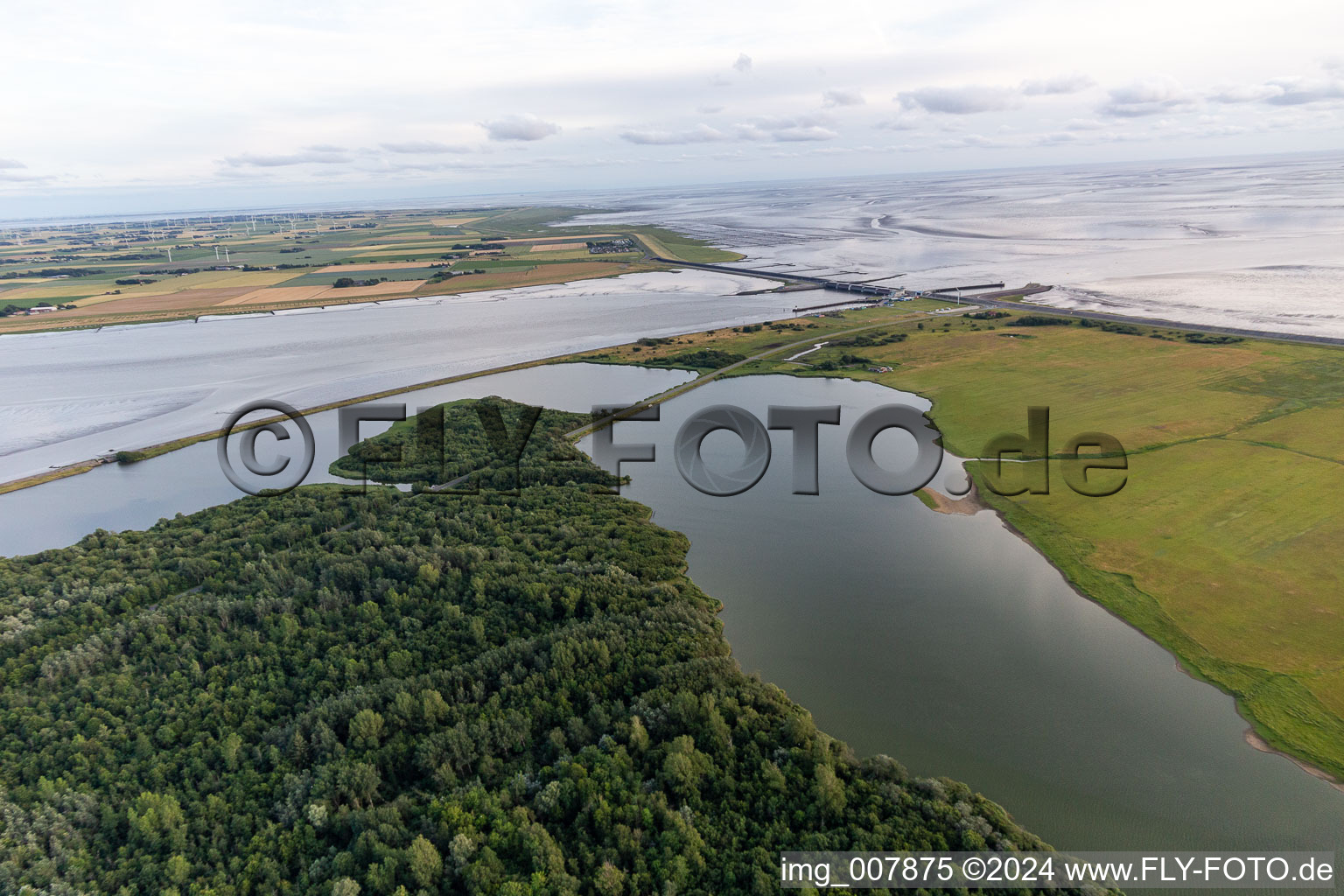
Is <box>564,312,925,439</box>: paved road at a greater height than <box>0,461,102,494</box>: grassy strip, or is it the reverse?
<box>564,312,925,439</box>: paved road

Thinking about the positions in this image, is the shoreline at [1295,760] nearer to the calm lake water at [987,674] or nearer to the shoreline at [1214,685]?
the shoreline at [1214,685]

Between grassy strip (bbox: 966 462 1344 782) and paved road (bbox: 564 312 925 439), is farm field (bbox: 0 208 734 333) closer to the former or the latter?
paved road (bbox: 564 312 925 439)

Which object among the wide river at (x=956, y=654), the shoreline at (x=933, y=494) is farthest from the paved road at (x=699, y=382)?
the wide river at (x=956, y=654)

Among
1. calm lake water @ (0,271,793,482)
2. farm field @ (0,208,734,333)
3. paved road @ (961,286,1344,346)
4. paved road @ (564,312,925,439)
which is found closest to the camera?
paved road @ (564,312,925,439)

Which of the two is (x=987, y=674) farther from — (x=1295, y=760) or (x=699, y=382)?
(x=699, y=382)

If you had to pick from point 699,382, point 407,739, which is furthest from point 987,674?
point 699,382

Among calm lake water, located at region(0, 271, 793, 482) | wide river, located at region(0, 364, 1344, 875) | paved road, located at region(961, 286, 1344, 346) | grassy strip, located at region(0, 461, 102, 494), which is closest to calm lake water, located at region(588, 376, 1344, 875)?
wide river, located at region(0, 364, 1344, 875)

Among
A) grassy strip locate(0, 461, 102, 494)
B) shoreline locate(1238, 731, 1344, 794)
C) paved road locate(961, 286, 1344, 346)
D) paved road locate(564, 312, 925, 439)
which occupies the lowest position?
shoreline locate(1238, 731, 1344, 794)
